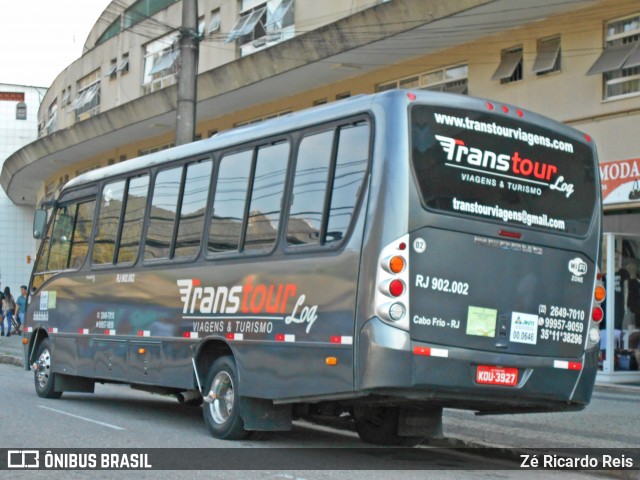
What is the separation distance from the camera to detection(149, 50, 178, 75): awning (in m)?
32.3

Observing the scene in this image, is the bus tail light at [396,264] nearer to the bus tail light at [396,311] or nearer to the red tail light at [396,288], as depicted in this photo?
the red tail light at [396,288]

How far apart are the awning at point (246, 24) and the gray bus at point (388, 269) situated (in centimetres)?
1628

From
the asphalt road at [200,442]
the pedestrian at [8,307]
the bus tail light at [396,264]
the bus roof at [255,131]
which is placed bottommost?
the asphalt road at [200,442]

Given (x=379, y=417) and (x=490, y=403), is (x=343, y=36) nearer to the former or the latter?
(x=379, y=417)

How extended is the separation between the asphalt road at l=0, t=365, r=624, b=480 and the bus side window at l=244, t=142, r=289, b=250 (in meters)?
1.95

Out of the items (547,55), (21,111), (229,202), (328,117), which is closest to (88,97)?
(21,111)

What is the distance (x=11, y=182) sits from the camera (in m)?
49.1

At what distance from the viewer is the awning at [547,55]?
1977 cm

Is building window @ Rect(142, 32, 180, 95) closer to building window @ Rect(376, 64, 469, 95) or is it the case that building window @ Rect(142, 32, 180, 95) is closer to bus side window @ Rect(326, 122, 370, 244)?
building window @ Rect(376, 64, 469, 95)

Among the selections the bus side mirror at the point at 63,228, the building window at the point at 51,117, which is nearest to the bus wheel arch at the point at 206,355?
the bus side mirror at the point at 63,228

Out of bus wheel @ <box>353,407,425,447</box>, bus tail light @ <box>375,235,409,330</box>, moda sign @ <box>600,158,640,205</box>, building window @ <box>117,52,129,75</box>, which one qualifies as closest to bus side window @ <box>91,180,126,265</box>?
bus wheel @ <box>353,407,425,447</box>

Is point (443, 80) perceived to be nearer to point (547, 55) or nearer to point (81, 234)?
point (547, 55)

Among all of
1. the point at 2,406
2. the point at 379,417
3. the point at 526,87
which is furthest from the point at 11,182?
the point at 379,417

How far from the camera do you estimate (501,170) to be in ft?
30.9
